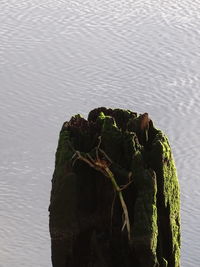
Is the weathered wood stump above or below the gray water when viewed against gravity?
below

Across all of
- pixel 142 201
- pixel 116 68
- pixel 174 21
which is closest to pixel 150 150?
pixel 142 201

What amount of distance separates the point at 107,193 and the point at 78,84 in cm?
1532

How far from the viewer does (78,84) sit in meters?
32.3

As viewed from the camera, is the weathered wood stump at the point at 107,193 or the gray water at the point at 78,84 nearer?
the weathered wood stump at the point at 107,193

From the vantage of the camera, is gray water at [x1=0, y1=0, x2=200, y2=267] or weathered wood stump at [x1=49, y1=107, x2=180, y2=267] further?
gray water at [x1=0, y1=0, x2=200, y2=267]

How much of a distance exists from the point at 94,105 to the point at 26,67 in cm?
325

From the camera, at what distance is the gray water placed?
26031mm

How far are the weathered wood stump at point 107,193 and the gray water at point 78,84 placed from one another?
6.88 metres

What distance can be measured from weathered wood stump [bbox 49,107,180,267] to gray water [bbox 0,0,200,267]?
6879 millimetres

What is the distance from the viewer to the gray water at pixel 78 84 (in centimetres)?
2603

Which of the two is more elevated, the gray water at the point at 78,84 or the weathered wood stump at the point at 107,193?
the gray water at the point at 78,84

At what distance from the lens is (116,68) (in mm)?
33594

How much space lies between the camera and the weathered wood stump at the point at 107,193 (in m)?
16.9

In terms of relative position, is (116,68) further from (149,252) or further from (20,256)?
(149,252)
